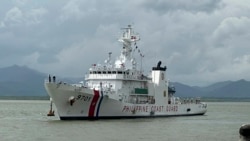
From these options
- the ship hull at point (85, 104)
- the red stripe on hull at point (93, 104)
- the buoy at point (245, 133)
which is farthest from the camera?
the red stripe on hull at point (93, 104)

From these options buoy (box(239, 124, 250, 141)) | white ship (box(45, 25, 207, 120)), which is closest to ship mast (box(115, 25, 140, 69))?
white ship (box(45, 25, 207, 120))

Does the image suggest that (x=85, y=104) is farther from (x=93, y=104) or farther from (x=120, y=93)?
(x=120, y=93)

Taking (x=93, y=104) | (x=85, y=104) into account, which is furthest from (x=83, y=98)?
(x=93, y=104)

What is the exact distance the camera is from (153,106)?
4938 centimetres

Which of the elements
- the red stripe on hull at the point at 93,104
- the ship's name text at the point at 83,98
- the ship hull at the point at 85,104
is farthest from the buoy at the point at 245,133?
the red stripe on hull at the point at 93,104

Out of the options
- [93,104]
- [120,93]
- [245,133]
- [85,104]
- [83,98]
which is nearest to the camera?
[245,133]

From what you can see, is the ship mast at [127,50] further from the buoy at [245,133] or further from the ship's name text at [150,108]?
the buoy at [245,133]

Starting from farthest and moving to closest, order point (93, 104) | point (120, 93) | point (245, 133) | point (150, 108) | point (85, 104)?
point (150, 108) → point (120, 93) → point (93, 104) → point (85, 104) → point (245, 133)

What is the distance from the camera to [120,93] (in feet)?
149

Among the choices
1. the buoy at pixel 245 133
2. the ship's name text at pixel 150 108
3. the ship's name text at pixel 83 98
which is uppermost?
the ship's name text at pixel 83 98

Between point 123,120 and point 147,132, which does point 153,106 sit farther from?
point 147,132

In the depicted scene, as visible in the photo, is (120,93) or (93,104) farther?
(120,93)

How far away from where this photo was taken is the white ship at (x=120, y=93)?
1617 inches

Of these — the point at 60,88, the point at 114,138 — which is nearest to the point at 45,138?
the point at 114,138
